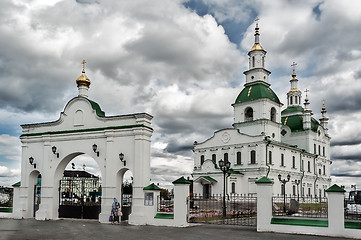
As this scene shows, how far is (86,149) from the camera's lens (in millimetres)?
19531

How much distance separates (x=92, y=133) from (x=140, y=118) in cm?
296

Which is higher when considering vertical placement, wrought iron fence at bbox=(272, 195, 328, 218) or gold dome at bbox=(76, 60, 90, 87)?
gold dome at bbox=(76, 60, 90, 87)

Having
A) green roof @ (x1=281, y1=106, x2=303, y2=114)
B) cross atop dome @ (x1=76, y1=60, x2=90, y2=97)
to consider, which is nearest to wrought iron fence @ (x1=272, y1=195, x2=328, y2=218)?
cross atop dome @ (x1=76, y1=60, x2=90, y2=97)

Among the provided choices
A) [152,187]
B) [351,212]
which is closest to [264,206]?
[351,212]

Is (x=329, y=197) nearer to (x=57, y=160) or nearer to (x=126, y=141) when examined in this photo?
(x=126, y=141)

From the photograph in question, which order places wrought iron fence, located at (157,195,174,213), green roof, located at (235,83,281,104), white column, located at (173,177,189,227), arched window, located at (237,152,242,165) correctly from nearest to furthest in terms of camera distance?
white column, located at (173,177,189,227) < wrought iron fence, located at (157,195,174,213) < arched window, located at (237,152,242,165) < green roof, located at (235,83,281,104)

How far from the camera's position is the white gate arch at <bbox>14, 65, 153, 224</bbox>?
18048mm

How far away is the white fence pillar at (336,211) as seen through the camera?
13609 millimetres

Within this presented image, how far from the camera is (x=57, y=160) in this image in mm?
A: 20281

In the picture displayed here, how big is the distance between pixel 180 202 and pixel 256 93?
2913 cm

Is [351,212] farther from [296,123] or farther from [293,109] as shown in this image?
[293,109]

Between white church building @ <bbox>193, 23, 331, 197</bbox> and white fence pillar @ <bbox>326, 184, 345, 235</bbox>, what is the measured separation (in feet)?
78.7

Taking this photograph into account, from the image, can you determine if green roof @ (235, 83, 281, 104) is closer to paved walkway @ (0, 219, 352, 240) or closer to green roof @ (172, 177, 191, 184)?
green roof @ (172, 177, 191, 184)

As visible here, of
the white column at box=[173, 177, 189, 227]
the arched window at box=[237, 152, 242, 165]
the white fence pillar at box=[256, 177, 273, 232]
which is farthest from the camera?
the arched window at box=[237, 152, 242, 165]
